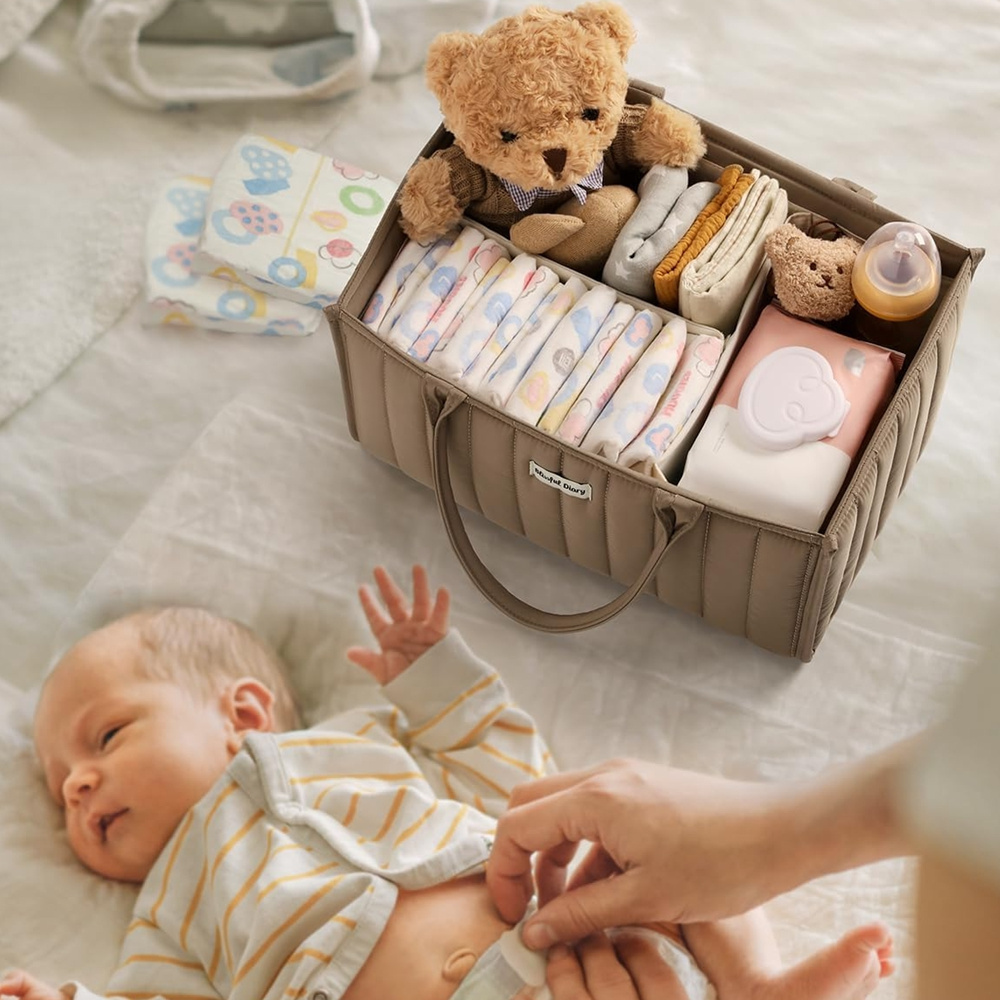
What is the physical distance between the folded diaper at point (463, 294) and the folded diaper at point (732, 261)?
0.68 ft

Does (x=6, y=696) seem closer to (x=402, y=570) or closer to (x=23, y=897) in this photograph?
(x=23, y=897)

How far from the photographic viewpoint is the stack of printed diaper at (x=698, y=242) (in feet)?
4.03

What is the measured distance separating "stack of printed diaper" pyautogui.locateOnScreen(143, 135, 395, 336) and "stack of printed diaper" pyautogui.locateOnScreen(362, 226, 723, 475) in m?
0.28

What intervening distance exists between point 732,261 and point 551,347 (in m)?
0.21

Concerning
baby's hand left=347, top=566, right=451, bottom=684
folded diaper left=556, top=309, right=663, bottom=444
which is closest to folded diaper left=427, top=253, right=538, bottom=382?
folded diaper left=556, top=309, right=663, bottom=444

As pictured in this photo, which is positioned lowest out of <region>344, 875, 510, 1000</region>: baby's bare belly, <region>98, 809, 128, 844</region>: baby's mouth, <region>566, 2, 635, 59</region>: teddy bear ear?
<region>98, 809, 128, 844</region>: baby's mouth

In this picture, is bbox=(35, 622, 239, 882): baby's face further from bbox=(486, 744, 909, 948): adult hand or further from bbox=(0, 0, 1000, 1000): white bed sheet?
bbox=(486, 744, 909, 948): adult hand

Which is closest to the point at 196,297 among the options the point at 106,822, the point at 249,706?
the point at 249,706

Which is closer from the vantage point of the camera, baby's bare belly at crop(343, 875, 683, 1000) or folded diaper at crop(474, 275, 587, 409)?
baby's bare belly at crop(343, 875, 683, 1000)

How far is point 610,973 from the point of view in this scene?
1.00 meters

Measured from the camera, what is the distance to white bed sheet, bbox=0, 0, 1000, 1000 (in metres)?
1.27

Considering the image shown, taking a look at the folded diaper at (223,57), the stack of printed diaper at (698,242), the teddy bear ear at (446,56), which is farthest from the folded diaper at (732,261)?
the folded diaper at (223,57)

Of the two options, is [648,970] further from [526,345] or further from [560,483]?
[526,345]

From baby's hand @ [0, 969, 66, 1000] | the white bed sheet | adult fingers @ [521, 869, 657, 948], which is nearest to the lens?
adult fingers @ [521, 869, 657, 948]
